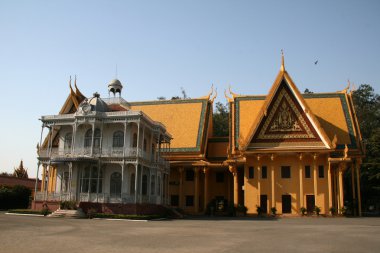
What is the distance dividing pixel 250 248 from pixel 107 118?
20763 millimetres

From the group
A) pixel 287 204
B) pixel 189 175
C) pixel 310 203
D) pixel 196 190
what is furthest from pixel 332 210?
pixel 189 175

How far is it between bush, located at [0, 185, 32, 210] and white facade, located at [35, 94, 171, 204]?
17.6 feet

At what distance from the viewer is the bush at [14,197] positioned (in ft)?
111

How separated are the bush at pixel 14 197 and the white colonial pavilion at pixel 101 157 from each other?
195 inches

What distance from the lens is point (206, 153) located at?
1650 inches

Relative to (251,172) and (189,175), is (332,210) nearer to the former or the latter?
(251,172)

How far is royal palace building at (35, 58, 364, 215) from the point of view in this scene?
3039 centimetres

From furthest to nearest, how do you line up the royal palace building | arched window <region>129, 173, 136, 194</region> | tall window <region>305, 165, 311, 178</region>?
tall window <region>305, 165, 311, 178</region> → arched window <region>129, 173, 136, 194</region> → the royal palace building

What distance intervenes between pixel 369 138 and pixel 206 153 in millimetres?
22694

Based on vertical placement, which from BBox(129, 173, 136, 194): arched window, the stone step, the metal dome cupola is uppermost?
the metal dome cupola

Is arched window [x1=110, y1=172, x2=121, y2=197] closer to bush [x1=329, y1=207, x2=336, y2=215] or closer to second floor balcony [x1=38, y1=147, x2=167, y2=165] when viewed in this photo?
second floor balcony [x1=38, y1=147, x2=167, y2=165]

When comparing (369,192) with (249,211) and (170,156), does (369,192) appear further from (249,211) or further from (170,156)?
(170,156)

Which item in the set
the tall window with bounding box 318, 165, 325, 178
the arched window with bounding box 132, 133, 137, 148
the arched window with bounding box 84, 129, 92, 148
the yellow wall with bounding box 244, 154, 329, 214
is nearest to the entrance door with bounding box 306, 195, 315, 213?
the yellow wall with bounding box 244, 154, 329, 214

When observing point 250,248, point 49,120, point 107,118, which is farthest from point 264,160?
point 250,248
